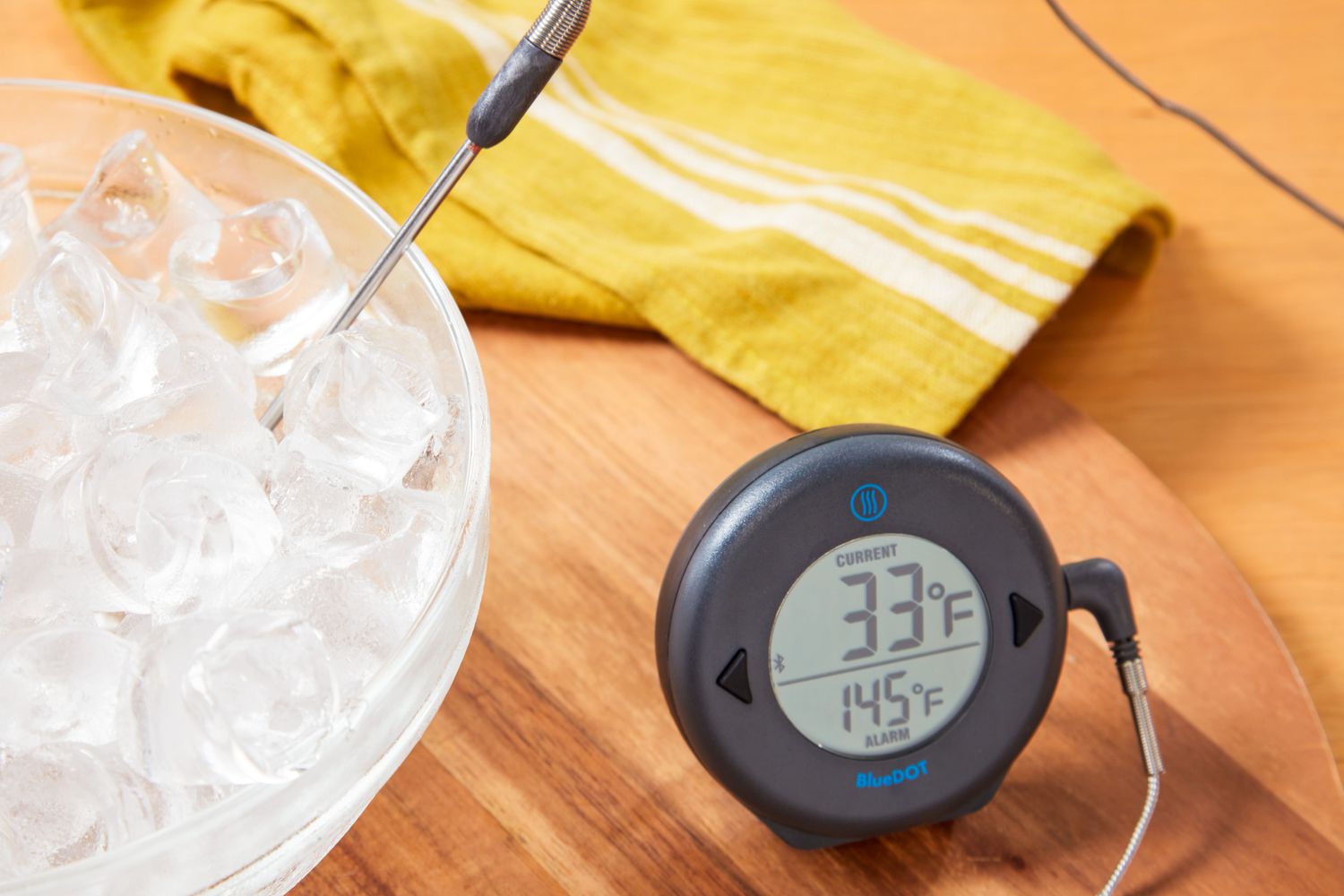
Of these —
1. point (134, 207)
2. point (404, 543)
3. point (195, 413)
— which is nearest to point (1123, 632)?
point (404, 543)

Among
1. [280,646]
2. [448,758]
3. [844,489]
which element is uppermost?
[844,489]

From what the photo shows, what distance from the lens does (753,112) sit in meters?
1.03

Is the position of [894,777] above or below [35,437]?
above

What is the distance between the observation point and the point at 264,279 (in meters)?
Answer: 0.67

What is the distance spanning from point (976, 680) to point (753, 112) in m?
0.54

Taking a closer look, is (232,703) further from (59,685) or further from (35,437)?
(35,437)

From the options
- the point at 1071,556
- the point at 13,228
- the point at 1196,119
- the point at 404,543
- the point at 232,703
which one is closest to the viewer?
the point at 232,703

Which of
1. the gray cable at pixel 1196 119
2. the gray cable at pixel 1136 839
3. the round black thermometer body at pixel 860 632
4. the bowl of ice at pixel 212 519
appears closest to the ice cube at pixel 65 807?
the bowl of ice at pixel 212 519

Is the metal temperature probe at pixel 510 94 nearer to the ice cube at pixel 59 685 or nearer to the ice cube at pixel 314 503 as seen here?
the ice cube at pixel 314 503

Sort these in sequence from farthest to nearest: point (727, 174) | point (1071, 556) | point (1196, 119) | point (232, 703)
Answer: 1. point (1196, 119)
2. point (727, 174)
3. point (1071, 556)
4. point (232, 703)

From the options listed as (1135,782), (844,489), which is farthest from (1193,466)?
(844,489)

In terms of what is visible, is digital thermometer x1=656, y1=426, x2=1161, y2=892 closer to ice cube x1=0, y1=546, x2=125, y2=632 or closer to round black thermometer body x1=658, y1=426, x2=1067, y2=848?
round black thermometer body x1=658, y1=426, x2=1067, y2=848

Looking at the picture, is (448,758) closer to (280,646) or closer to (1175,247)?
(280,646)

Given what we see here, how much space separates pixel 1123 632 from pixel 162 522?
46cm
